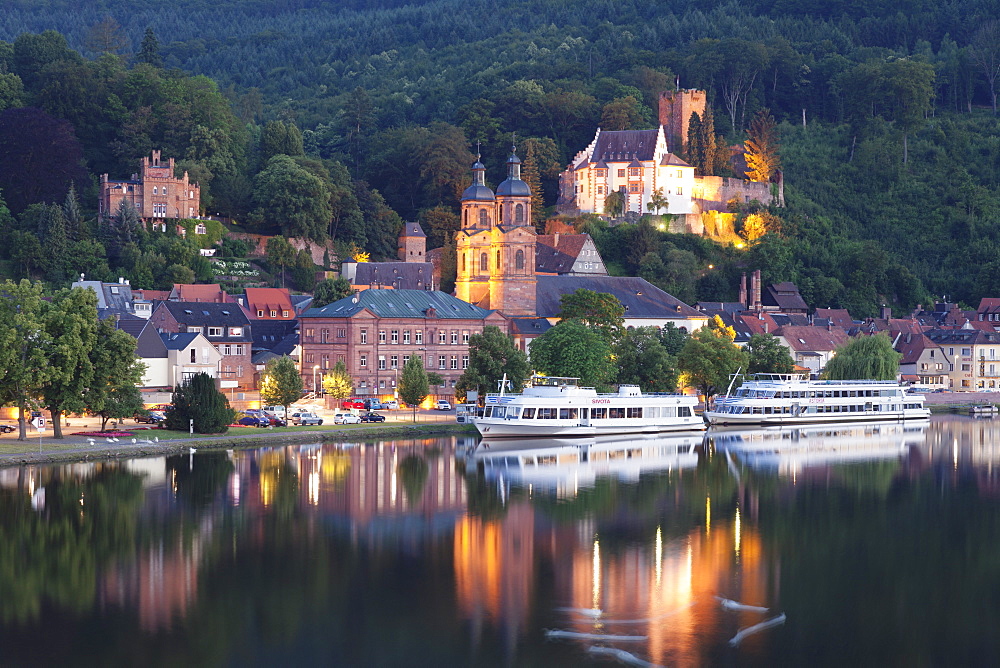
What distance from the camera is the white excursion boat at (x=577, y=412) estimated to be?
68062mm

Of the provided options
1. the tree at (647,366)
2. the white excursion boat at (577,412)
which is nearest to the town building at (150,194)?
the tree at (647,366)

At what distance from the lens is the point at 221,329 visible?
85938mm

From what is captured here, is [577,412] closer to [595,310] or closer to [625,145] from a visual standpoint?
[595,310]

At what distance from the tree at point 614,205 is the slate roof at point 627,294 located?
58.0ft

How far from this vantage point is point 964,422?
86.0m

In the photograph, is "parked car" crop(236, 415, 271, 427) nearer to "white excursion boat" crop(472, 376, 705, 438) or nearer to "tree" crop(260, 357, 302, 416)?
"tree" crop(260, 357, 302, 416)

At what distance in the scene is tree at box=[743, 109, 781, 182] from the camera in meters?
128

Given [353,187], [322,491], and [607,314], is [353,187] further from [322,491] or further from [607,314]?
[322,491]

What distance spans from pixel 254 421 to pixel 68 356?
12934 mm

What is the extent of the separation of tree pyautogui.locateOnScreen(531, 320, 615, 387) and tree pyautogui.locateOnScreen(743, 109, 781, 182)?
5459cm

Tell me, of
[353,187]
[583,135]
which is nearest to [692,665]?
[353,187]

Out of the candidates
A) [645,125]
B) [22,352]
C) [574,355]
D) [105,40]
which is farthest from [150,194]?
[105,40]

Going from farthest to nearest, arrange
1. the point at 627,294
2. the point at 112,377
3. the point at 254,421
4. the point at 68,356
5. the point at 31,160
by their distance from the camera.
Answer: the point at 31,160 < the point at 627,294 < the point at 254,421 < the point at 112,377 < the point at 68,356

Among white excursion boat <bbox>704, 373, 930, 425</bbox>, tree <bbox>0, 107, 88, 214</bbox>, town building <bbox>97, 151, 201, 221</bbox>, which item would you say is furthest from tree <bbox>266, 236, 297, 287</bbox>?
white excursion boat <bbox>704, 373, 930, 425</bbox>
